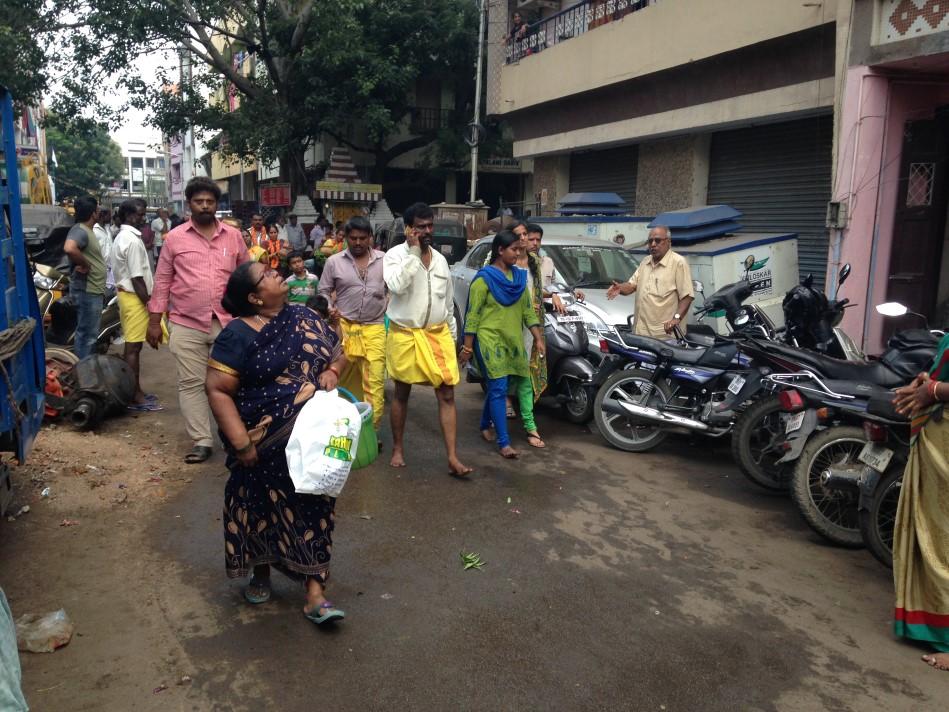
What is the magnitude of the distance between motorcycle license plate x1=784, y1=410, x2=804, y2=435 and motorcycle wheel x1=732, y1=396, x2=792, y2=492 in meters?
0.32

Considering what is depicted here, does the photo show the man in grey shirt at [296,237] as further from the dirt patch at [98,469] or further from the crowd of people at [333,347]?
the dirt patch at [98,469]

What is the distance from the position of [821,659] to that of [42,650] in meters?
3.13

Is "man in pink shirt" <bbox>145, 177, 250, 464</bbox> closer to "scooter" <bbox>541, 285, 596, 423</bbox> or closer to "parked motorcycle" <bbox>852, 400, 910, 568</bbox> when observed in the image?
"scooter" <bbox>541, 285, 596, 423</bbox>

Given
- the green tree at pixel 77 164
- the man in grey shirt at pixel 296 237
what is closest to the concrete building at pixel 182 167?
the green tree at pixel 77 164

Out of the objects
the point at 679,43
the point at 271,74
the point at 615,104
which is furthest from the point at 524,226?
the point at 271,74

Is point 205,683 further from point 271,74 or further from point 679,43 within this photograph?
point 271,74

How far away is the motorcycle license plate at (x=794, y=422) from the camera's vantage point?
192 inches

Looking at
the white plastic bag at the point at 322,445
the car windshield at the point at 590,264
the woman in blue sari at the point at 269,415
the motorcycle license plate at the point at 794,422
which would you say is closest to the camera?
the white plastic bag at the point at 322,445

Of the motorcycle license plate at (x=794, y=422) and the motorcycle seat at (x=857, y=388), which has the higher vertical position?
the motorcycle seat at (x=857, y=388)

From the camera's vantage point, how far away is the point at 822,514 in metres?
4.63

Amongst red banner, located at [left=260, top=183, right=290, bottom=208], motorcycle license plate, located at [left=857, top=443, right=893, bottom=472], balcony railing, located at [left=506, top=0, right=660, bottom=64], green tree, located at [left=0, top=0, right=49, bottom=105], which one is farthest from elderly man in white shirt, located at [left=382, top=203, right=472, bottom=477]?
red banner, located at [left=260, top=183, right=290, bottom=208]

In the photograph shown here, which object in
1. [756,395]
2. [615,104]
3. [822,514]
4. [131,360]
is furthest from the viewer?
[615,104]

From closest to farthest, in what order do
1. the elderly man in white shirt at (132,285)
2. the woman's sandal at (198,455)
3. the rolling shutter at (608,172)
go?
the woman's sandal at (198,455)
the elderly man in white shirt at (132,285)
the rolling shutter at (608,172)

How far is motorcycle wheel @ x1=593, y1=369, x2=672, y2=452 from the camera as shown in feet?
20.6
